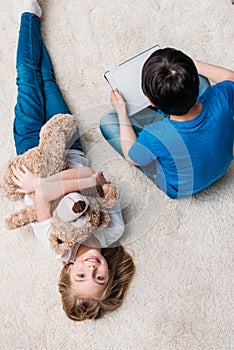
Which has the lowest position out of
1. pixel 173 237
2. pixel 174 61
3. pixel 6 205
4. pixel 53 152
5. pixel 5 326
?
pixel 5 326

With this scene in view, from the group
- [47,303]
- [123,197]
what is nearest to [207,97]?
[123,197]

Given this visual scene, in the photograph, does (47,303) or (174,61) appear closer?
(174,61)

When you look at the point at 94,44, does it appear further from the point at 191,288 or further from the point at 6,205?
the point at 191,288

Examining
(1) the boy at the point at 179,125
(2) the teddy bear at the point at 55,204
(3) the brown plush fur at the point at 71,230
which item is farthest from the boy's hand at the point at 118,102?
(3) the brown plush fur at the point at 71,230

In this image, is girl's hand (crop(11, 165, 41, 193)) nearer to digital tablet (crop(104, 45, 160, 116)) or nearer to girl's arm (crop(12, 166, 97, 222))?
girl's arm (crop(12, 166, 97, 222))

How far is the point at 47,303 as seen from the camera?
1.17m

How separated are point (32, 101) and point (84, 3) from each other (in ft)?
0.99

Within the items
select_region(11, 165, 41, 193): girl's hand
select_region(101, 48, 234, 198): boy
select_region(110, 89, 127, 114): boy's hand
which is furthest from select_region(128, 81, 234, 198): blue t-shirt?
select_region(11, 165, 41, 193): girl's hand

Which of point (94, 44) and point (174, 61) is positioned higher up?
point (174, 61)

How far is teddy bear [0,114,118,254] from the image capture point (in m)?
1.04

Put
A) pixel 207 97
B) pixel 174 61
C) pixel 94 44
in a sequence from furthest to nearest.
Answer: pixel 94 44 < pixel 207 97 < pixel 174 61

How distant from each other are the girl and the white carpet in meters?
0.04

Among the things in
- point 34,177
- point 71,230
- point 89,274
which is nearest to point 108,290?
point 89,274

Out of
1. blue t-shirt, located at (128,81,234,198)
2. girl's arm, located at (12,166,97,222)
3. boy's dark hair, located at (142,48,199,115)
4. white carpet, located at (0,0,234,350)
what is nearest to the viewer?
boy's dark hair, located at (142,48,199,115)
